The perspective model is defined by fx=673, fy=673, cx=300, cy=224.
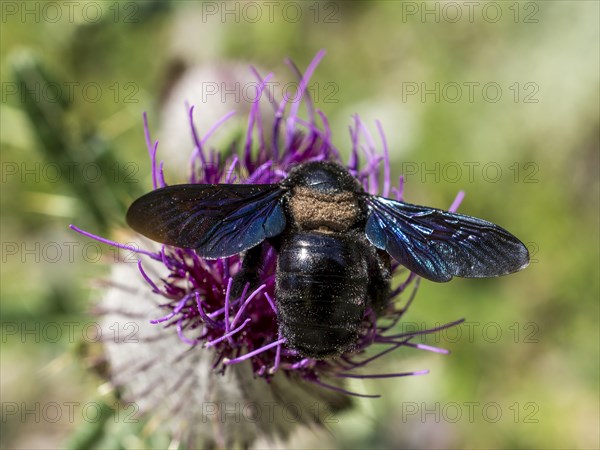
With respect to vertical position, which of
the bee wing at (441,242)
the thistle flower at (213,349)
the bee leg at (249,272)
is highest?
the bee wing at (441,242)

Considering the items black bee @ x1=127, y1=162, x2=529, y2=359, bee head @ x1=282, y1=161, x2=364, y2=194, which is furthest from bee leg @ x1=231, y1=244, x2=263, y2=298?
bee head @ x1=282, y1=161, x2=364, y2=194

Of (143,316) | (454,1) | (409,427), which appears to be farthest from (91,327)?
(454,1)

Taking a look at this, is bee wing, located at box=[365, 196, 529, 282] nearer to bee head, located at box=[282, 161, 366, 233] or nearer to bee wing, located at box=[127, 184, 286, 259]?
bee head, located at box=[282, 161, 366, 233]

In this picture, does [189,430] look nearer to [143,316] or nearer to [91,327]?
[143,316]

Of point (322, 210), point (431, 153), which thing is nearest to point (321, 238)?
point (322, 210)

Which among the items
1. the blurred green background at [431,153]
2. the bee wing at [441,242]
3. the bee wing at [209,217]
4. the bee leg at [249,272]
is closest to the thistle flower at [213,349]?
the bee leg at [249,272]

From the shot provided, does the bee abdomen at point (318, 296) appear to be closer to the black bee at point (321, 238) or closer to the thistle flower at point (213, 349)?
the black bee at point (321, 238)
